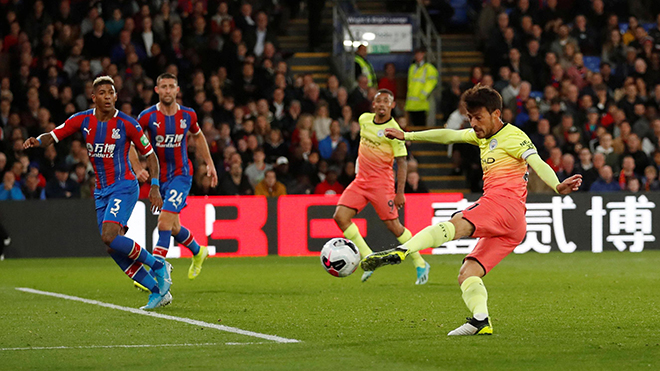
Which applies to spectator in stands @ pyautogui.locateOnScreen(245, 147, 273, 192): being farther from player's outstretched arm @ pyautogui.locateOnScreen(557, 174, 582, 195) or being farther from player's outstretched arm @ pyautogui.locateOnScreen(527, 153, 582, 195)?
player's outstretched arm @ pyautogui.locateOnScreen(557, 174, 582, 195)

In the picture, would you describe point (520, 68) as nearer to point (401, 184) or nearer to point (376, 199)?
point (401, 184)

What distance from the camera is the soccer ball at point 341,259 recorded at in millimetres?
8156

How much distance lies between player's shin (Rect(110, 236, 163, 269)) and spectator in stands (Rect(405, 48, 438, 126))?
12.4 metres

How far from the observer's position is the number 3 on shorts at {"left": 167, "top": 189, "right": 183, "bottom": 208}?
38.7ft

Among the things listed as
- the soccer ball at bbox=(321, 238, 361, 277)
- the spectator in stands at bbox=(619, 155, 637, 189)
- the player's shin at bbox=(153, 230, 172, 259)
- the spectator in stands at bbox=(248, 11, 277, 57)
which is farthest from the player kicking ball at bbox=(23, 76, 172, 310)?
the spectator in stands at bbox=(619, 155, 637, 189)

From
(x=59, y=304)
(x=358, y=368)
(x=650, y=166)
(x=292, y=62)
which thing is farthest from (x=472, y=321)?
(x=292, y=62)

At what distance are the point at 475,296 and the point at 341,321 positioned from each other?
5.01 ft

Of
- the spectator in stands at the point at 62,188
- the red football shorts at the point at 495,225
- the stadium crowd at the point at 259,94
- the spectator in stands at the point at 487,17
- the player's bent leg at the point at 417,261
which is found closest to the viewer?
the red football shorts at the point at 495,225

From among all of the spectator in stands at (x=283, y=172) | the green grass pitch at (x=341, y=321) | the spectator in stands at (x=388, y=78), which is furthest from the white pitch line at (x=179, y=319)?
the spectator in stands at (x=388, y=78)

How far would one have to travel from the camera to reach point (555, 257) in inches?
680

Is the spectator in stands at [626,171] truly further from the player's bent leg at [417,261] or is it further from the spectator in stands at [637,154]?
the player's bent leg at [417,261]

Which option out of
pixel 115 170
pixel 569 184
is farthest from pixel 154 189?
pixel 569 184

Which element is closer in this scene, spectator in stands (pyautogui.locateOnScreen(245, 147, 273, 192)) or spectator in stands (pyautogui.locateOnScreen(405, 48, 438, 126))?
spectator in stands (pyautogui.locateOnScreen(245, 147, 273, 192))

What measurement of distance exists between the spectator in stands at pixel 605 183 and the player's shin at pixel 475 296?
38.7 ft
